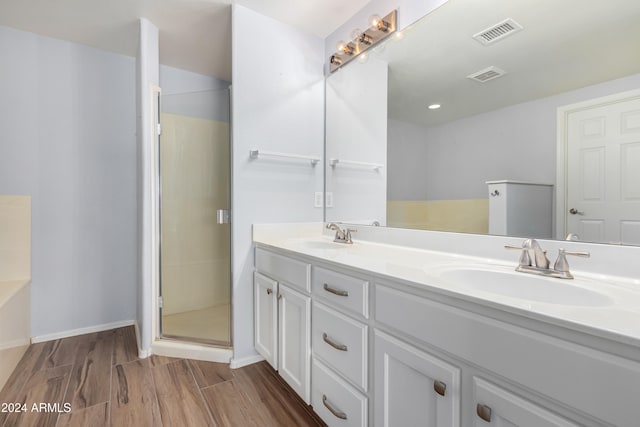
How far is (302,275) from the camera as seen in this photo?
4.75 feet

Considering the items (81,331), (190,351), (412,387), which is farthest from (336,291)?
(81,331)

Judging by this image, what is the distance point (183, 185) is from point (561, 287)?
2387mm

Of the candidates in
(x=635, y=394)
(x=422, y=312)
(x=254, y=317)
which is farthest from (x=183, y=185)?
(x=635, y=394)

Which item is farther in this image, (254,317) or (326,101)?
(326,101)

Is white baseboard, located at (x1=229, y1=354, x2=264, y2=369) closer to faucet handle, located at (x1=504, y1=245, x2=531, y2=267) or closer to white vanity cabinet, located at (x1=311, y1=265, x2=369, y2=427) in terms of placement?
white vanity cabinet, located at (x1=311, y1=265, x2=369, y2=427)

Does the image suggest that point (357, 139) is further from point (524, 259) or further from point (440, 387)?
point (440, 387)

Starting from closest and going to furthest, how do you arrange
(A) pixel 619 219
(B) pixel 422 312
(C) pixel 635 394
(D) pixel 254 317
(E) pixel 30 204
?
1. (C) pixel 635 394
2. (B) pixel 422 312
3. (A) pixel 619 219
4. (D) pixel 254 317
5. (E) pixel 30 204

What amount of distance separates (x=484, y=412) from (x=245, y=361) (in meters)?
1.58

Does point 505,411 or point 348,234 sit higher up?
point 348,234

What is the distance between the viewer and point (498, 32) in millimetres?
1251

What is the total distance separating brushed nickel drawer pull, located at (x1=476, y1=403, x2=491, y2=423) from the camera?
0.71 m

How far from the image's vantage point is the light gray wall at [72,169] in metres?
2.19

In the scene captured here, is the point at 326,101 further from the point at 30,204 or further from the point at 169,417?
the point at 30,204

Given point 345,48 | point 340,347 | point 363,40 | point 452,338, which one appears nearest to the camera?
point 452,338
